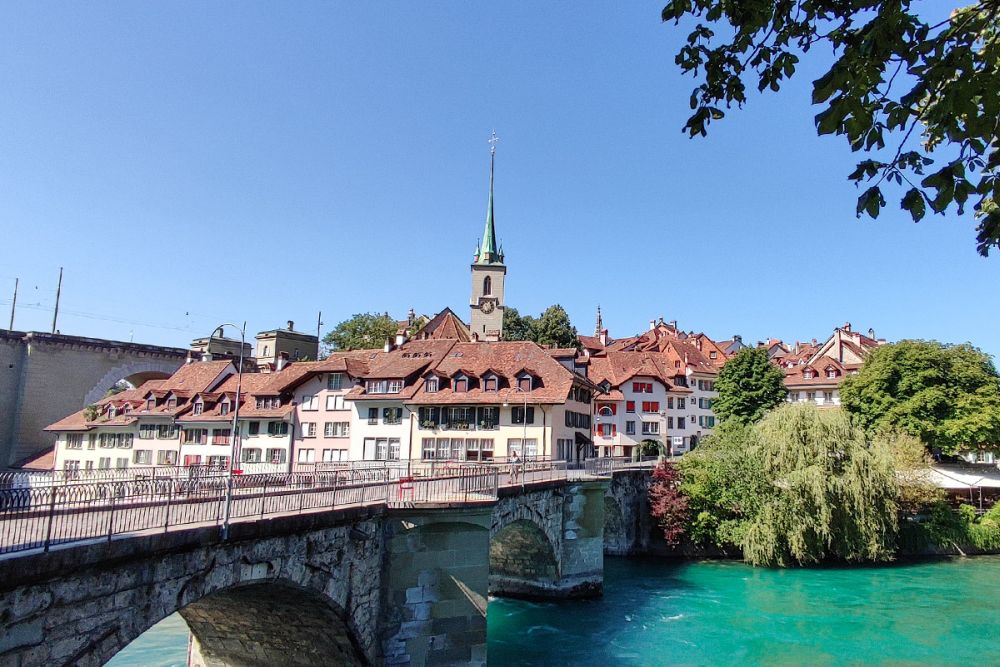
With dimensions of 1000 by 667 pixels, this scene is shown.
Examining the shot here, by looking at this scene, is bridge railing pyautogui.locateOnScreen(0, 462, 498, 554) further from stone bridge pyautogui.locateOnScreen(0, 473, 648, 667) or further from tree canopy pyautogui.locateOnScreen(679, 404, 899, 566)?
tree canopy pyautogui.locateOnScreen(679, 404, 899, 566)

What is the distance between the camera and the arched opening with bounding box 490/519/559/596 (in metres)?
33.7

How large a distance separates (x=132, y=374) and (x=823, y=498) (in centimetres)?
5760

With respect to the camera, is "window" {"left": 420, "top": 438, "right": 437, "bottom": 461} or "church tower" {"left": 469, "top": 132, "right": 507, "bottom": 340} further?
"church tower" {"left": 469, "top": 132, "right": 507, "bottom": 340}

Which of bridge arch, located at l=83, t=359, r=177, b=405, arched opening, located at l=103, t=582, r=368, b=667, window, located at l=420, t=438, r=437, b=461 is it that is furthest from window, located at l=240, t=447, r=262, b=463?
arched opening, located at l=103, t=582, r=368, b=667

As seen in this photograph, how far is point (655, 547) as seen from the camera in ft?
149

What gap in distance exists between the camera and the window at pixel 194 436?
5138cm

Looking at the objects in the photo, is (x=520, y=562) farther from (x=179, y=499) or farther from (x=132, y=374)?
(x=132, y=374)

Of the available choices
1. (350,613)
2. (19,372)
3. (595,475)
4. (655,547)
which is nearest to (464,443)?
(595,475)

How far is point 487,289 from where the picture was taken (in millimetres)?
86438

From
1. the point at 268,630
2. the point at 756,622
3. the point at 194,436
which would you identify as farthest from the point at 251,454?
the point at 756,622

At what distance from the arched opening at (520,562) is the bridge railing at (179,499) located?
383 inches

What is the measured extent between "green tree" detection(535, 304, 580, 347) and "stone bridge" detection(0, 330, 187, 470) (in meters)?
39.9

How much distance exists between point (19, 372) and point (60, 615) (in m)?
57.0

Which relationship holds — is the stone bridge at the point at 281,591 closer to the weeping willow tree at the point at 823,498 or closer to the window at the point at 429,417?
the window at the point at 429,417
